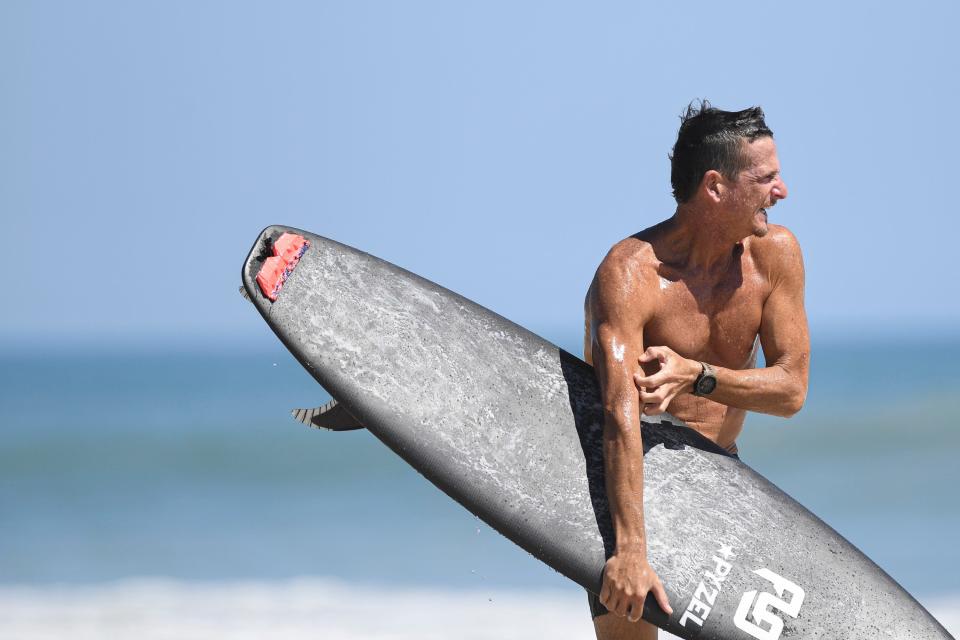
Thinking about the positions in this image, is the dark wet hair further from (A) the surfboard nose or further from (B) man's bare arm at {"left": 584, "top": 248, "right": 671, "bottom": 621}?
(A) the surfboard nose

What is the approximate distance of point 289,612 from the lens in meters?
7.67

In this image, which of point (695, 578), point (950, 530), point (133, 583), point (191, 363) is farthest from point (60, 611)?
point (191, 363)

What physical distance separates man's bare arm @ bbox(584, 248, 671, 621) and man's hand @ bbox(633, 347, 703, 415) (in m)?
0.03

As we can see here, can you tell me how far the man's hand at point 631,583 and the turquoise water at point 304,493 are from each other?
5.12 metres

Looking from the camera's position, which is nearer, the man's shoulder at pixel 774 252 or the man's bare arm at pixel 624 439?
the man's bare arm at pixel 624 439

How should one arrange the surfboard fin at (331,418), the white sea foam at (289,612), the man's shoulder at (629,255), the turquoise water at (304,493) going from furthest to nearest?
1. the turquoise water at (304,493)
2. the white sea foam at (289,612)
3. the surfboard fin at (331,418)
4. the man's shoulder at (629,255)

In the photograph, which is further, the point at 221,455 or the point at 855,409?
the point at 855,409

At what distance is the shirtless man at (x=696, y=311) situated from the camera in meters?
3.14

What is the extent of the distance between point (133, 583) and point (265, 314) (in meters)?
5.69

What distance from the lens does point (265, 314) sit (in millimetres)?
3508

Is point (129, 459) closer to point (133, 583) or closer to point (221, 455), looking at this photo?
point (221, 455)

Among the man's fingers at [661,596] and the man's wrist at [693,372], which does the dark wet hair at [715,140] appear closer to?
the man's wrist at [693,372]

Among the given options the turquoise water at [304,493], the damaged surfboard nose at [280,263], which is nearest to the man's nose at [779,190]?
the damaged surfboard nose at [280,263]

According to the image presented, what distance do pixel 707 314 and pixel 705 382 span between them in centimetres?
21
